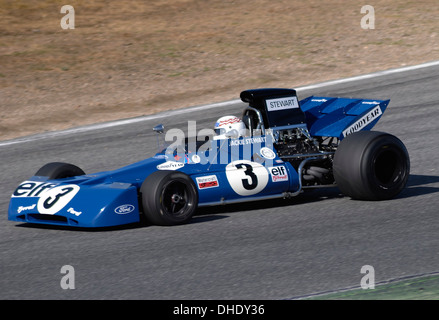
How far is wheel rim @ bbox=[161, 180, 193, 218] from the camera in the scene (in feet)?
24.2

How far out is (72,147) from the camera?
1251cm

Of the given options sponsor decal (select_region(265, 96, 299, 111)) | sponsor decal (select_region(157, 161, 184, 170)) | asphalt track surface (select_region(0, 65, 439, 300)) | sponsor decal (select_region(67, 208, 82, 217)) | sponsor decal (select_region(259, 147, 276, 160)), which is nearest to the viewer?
asphalt track surface (select_region(0, 65, 439, 300))

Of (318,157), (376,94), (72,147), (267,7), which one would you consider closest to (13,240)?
(318,157)

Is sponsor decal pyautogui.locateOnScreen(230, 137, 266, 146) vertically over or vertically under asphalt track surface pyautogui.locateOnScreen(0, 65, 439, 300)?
over

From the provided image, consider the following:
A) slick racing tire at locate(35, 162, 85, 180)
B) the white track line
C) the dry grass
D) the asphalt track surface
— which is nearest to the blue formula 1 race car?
slick racing tire at locate(35, 162, 85, 180)

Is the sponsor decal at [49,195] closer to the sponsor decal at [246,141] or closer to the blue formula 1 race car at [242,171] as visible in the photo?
the blue formula 1 race car at [242,171]

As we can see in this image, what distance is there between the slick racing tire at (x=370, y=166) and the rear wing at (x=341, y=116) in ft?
2.03

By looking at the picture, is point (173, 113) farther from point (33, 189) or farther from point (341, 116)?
point (33, 189)

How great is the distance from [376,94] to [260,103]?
20.8 ft

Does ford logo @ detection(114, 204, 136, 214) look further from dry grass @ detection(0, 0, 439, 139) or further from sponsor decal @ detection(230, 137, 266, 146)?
dry grass @ detection(0, 0, 439, 139)

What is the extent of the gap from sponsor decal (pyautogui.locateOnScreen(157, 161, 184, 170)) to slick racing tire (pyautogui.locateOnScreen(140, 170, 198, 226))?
0.49m

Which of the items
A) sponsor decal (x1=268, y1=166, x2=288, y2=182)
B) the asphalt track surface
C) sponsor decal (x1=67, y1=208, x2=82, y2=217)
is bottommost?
the asphalt track surface

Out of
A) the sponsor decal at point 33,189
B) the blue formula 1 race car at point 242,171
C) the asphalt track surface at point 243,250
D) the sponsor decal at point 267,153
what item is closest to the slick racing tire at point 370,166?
the blue formula 1 race car at point 242,171
